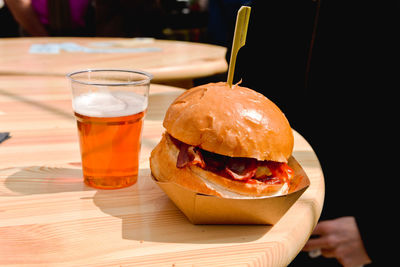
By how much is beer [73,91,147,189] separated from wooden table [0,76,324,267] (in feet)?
0.12

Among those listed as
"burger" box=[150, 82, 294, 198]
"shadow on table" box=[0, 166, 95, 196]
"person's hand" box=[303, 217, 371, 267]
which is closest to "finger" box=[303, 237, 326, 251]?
"person's hand" box=[303, 217, 371, 267]

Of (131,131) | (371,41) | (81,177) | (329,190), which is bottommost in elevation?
(329,190)

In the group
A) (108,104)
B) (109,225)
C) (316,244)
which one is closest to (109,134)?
(108,104)

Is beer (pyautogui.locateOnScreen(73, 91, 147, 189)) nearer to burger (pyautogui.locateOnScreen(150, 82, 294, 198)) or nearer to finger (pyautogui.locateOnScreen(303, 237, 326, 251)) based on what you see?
burger (pyautogui.locateOnScreen(150, 82, 294, 198))

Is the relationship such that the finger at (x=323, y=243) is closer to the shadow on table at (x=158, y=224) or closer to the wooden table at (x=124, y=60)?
the shadow on table at (x=158, y=224)

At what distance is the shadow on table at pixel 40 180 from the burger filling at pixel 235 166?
10.5 inches

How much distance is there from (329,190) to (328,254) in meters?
0.27

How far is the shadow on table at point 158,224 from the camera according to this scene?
67 centimetres

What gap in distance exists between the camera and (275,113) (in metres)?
0.75

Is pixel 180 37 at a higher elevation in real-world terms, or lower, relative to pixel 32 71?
lower

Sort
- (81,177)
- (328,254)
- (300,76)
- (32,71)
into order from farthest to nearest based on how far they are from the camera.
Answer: (300,76)
(32,71)
(328,254)
(81,177)

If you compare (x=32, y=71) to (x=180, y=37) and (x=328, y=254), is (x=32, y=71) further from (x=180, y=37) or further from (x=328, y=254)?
(x=180, y=37)

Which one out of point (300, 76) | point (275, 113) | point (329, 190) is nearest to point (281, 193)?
point (275, 113)

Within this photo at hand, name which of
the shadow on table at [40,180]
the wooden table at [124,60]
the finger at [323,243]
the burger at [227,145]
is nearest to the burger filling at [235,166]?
the burger at [227,145]
